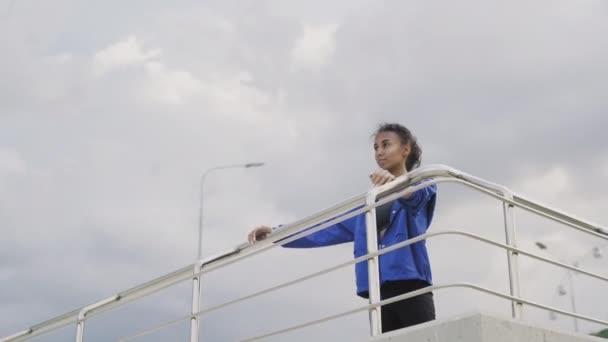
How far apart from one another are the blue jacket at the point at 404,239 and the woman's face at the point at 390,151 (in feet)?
1.23

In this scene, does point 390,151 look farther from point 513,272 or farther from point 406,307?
point 513,272

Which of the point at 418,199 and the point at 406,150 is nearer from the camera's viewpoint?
the point at 418,199

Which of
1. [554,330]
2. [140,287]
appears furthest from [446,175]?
[140,287]

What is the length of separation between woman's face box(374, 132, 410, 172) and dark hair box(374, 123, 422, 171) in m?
0.03

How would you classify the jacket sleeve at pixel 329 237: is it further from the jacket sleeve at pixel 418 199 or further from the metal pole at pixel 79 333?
the metal pole at pixel 79 333

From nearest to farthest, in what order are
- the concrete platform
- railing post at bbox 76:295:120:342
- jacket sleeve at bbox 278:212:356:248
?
the concrete platform
jacket sleeve at bbox 278:212:356:248
railing post at bbox 76:295:120:342

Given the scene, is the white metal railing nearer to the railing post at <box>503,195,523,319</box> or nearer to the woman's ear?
the railing post at <box>503,195,523,319</box>

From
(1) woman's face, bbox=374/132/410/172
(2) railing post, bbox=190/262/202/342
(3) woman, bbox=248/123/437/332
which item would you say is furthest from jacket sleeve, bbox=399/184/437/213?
(2) railing post, bbox=190/262/202/342

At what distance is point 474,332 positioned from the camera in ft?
15.5

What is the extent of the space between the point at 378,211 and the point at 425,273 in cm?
51

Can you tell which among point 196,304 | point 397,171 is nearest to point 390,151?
point 397,171

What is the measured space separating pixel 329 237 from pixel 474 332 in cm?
179

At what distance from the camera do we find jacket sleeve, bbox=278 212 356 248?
20.7 feet

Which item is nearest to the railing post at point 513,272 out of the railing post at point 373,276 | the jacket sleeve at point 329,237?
the railing post at point 373,276
